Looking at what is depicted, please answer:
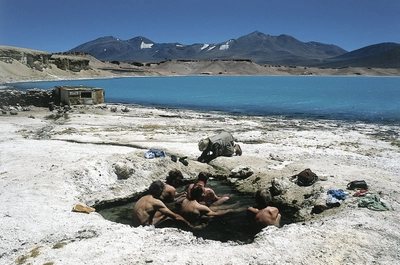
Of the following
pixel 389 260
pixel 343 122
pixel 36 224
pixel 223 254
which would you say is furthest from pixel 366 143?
pixel 36 224

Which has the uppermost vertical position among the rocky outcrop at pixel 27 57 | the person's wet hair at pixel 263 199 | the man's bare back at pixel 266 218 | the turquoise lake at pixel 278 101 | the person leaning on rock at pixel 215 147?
the rocky outcrop at pixel 27 57

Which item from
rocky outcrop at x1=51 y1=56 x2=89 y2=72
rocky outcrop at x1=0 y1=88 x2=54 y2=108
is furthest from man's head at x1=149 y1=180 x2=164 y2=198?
rocky outcrop at x1=51 y1=56 x2=89 y2=72

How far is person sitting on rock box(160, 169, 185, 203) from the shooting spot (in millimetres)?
8805

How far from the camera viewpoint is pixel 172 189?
896 cm

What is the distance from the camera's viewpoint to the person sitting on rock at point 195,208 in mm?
7672

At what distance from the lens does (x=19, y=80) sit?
67.9m

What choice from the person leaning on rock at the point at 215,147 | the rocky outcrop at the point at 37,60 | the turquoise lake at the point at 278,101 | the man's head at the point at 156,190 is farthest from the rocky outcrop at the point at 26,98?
the rocky outcrop at the point at 37,60

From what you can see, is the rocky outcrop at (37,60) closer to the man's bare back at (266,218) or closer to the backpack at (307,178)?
the backpack at (307,178)

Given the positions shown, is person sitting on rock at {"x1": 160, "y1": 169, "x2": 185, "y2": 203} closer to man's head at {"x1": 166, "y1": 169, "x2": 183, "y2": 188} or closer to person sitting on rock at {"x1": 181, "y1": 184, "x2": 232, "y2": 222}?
man's head at {"x1": 166, "y1": 169, "x2": 183, "y2": 188}

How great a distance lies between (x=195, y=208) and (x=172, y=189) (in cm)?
144

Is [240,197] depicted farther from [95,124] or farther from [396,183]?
[95,124]

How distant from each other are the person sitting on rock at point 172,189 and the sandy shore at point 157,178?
0.66 meters

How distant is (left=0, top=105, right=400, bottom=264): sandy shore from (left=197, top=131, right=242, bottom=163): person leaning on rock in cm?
38

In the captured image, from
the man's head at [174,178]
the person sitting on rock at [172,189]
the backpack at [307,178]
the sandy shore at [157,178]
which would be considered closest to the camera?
the sandy shore at [157,178]
